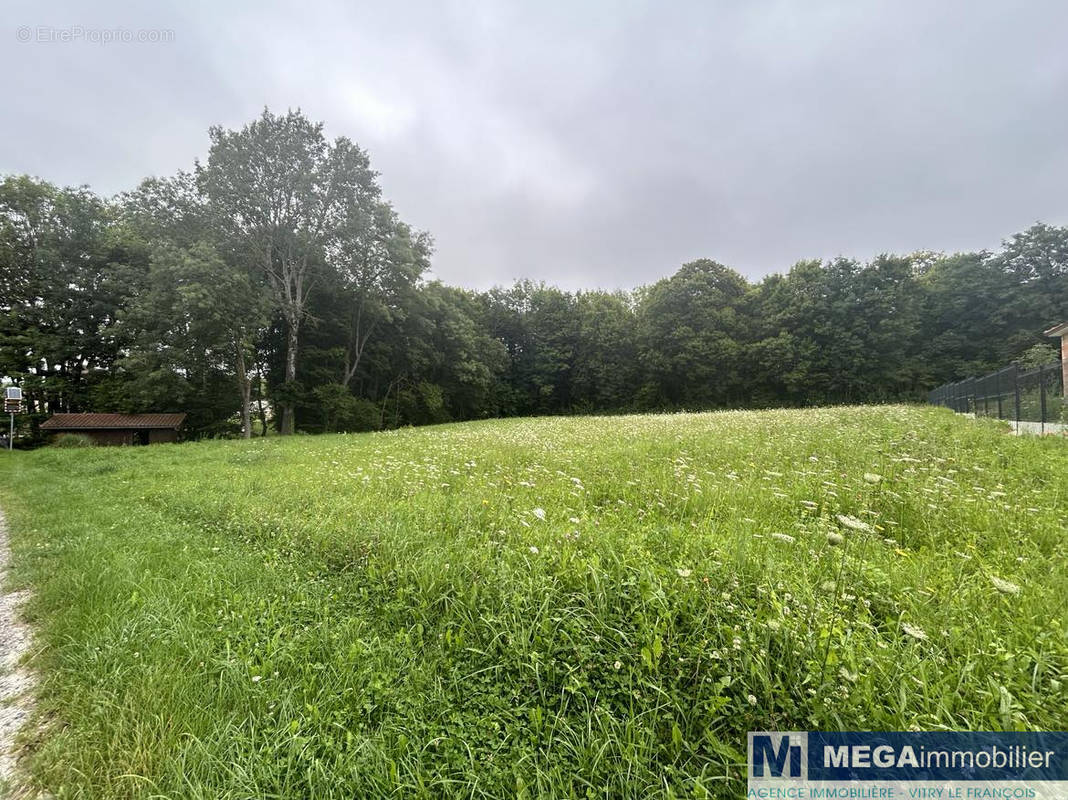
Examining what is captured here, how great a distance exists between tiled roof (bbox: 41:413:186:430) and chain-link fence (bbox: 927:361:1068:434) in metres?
43.1

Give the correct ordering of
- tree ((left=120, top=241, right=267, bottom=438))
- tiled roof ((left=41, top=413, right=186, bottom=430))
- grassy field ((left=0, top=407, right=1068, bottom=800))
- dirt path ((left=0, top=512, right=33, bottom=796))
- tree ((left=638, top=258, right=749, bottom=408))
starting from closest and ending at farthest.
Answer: grassy field ((left=0, top=407, right=1068, bottom=800)) < dirt path ((left=0, top=512, right=33, bottom=796)) < tree ((left=120, top=241, right=267, bottom=438)) < tiled roof ((left=41, top=413, right=186, bottom=430)) < tree ((left=638, top=258, right=749, bottom=408))

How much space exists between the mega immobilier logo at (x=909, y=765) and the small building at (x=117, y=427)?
3680 centimetres

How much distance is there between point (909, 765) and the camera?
1619 millimetres

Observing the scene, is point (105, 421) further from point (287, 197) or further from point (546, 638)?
point (546, 638)

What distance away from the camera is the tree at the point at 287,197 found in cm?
2284

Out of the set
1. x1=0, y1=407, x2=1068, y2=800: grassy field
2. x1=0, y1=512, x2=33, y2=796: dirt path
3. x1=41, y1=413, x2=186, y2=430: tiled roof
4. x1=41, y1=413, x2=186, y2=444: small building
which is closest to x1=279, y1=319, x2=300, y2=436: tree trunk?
x1=41, y1=413, x2=186, y2=444: small building

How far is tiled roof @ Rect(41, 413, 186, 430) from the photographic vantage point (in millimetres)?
25744

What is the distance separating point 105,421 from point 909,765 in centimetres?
3973

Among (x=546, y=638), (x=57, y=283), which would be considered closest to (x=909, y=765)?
(x=546, y=638)

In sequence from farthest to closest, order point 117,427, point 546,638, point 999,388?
point 117,427, point 999,388, point 546,638

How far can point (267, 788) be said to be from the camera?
1.83 metres

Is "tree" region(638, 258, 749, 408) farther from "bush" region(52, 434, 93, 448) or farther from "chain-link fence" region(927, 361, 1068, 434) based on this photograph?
"bush" region(52, 434, 93, 448)

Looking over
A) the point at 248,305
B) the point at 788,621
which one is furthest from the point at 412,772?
the point at 248,305

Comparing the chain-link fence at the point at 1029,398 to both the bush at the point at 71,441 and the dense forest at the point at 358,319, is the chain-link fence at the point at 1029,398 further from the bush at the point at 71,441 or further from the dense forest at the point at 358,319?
the bush at the point at 71,441
